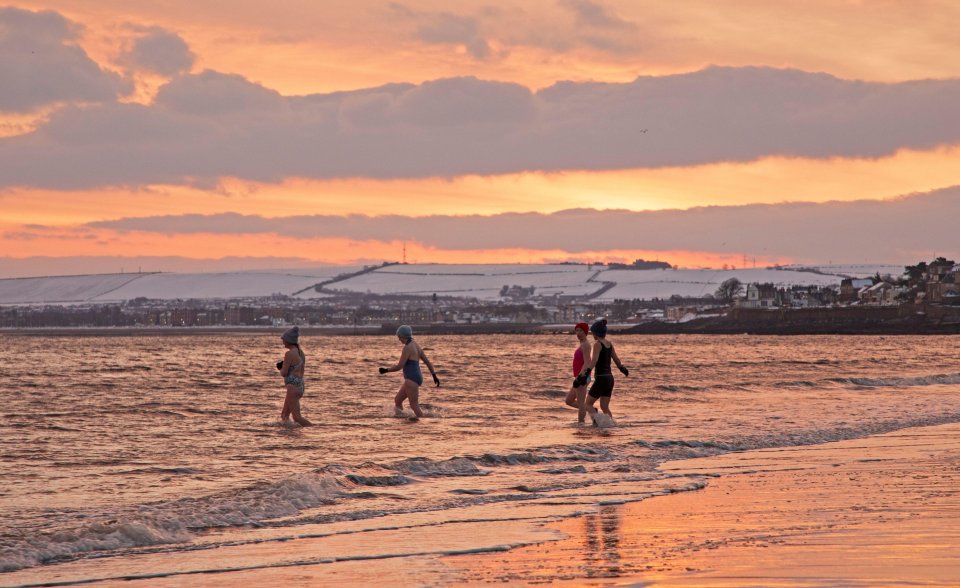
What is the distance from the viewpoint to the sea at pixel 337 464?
1082 centimetres

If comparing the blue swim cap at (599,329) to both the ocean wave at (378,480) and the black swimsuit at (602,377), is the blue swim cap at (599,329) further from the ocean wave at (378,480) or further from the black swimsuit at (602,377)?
the ocean wave at (378,480)

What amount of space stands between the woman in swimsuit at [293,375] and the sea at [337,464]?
49 cm

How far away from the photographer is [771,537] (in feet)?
34.8

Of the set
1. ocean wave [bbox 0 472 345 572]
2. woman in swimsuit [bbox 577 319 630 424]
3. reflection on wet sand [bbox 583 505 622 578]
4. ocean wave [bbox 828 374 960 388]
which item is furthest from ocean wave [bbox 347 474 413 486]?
ocean wave [bbox 828 374 960 388]

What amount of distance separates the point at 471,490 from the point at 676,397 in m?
18.6

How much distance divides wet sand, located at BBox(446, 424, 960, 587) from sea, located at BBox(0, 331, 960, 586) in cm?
59

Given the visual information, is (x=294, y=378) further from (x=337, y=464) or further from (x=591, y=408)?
(x=337, y=464)

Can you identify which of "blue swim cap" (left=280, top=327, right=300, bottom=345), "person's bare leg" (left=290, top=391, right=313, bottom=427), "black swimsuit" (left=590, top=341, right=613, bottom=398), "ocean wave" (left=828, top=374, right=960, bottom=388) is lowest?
"ocean wave" (left=828, top=374, right=960, bottom=388)

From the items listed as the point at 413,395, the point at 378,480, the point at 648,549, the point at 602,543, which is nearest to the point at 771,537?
the point at 648,549

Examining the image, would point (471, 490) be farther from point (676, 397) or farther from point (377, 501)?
point (676, 397)

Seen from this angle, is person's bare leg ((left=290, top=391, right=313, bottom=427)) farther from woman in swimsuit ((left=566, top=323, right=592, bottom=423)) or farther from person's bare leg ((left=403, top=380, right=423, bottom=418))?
woman in swimsuit ((left=566, top=323, right=592, bottom=423))

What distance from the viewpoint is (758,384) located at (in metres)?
38.4

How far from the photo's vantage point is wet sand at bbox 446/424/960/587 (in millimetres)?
9078

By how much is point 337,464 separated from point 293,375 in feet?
21.2
